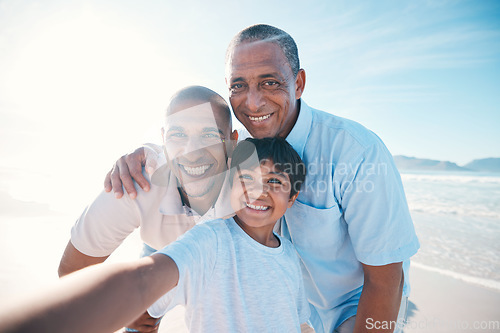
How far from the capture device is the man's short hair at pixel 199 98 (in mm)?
2225

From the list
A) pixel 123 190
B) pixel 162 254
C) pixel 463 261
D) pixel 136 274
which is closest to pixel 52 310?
pixel 136 274

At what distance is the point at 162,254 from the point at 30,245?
4.39 m

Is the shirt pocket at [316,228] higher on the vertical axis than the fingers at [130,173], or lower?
lower

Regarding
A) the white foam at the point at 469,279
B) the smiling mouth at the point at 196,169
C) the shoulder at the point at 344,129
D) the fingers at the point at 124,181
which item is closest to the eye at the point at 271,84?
the shoulder at the point at 344,129

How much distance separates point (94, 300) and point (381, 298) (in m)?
1.75

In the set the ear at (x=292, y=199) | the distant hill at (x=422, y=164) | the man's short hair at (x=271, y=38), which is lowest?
the distant hill at (x=422, y=164)

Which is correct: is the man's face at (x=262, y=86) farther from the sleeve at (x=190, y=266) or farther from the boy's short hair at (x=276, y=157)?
the sleeve at (x=190, y=266)

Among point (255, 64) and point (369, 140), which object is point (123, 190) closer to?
point (255, 64)

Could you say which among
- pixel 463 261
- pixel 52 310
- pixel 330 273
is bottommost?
pixel 463 261

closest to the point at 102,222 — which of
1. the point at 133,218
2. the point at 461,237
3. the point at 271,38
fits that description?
the point at 133,218

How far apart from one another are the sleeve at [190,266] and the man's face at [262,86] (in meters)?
1.07

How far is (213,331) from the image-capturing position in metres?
1.37

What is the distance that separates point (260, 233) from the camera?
5.74 ft

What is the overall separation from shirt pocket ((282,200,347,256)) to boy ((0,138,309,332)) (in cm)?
23
